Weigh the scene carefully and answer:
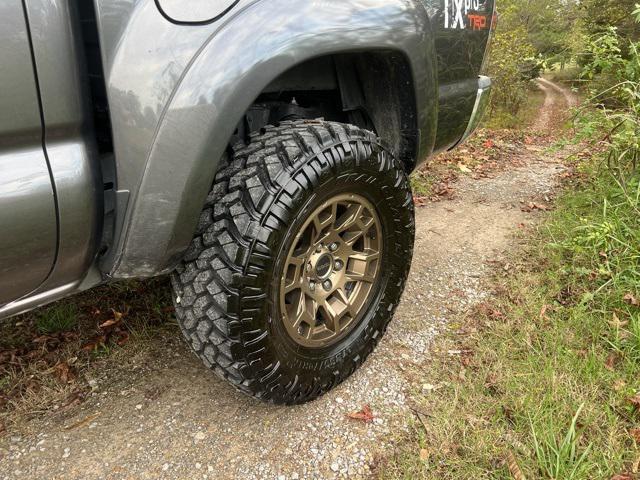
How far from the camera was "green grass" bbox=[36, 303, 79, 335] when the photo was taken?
2508 mm

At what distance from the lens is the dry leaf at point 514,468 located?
1.69 metres

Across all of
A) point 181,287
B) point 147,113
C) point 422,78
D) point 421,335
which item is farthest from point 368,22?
point 421,335

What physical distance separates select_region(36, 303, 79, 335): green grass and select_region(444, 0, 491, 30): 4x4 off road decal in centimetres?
233

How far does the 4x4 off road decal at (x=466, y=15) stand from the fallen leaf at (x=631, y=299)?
5.17 feet

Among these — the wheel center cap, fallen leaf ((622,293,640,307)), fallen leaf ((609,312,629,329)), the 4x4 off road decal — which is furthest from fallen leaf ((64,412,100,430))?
fallen leaf ((622,293,640,307))

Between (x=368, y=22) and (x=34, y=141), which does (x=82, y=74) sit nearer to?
(x=34, y=141)

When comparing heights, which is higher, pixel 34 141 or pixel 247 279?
pixel 34 141

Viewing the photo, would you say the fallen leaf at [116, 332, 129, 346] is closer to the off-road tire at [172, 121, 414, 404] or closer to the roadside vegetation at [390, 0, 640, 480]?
the off-road tire at [172, 121, 414, 404]

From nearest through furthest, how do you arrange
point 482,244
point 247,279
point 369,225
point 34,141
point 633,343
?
point 34,141 < point 247,279 < point 369,225 < point 633,343 < point 482,244

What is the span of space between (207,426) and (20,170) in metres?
1.21

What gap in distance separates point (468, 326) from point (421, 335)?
0.89 feet

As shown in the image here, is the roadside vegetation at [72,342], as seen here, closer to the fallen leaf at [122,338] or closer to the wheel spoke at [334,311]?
the fallen leaf at [122,338]

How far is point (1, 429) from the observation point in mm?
1951

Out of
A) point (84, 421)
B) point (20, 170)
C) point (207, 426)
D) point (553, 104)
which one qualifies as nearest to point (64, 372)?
point (84, 421)
